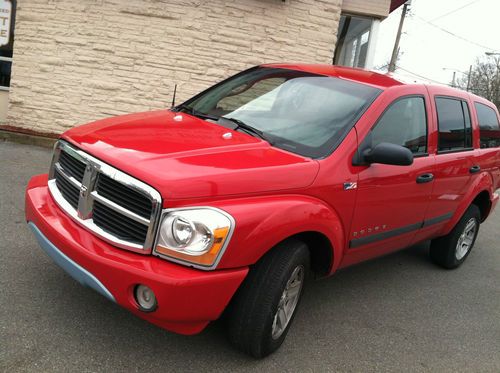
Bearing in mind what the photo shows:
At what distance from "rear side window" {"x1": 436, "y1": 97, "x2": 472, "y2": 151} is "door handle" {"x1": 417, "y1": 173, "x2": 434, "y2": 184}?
13.4 inches

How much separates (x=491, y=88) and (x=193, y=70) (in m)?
44.3

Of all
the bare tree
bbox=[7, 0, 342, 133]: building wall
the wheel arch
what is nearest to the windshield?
the wheel arch

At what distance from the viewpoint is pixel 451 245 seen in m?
4.97

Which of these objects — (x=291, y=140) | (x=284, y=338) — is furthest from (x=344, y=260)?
(x=291, y=140)

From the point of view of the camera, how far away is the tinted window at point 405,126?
349 centimetres

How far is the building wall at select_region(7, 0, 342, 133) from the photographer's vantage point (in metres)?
8.47

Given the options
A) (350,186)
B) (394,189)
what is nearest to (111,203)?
(350,186)

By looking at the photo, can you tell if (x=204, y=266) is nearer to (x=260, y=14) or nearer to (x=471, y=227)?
(x=471, y=227)

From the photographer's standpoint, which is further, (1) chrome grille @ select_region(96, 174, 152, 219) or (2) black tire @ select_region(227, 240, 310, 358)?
(2) black tire @ select_region(227, 240, 310, 358)

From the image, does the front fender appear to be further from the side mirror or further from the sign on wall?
the sign on wall

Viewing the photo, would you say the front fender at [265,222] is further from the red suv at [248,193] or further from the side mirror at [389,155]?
the side mirror at [389,155]

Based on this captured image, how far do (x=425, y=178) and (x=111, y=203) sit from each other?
2.47 metres

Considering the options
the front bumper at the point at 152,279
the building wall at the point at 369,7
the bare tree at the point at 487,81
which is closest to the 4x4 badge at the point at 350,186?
the front bumper at the point at 152,279

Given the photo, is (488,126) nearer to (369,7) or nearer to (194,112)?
(194,112)
